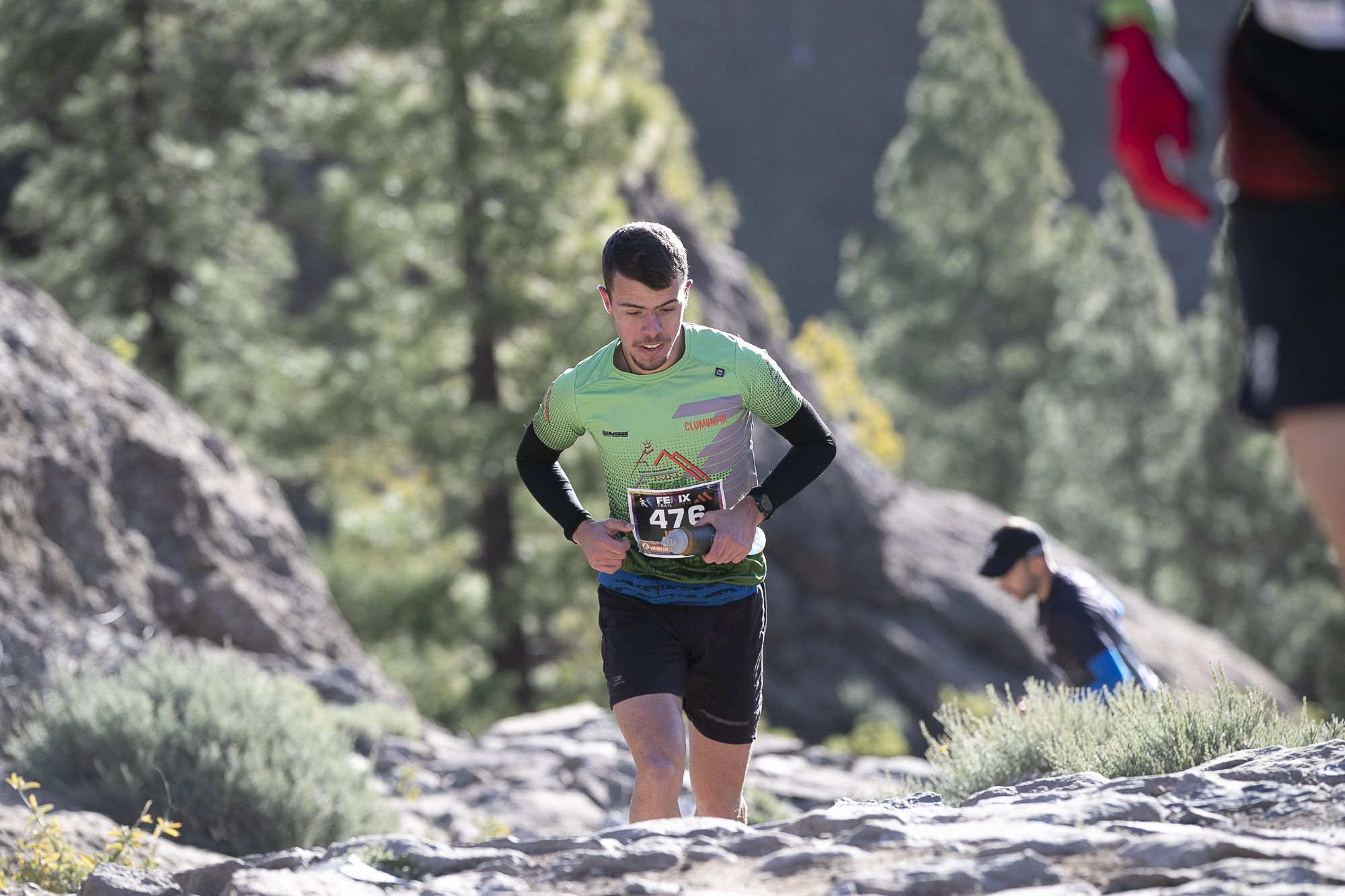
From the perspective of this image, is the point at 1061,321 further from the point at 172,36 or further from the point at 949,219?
the point at 172,36

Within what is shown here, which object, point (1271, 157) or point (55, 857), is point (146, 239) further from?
point (1271, 157)

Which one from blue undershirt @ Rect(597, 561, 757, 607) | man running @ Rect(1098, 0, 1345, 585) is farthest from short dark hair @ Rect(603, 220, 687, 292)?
man running @ Rect(1098, 0, 1345, 585)

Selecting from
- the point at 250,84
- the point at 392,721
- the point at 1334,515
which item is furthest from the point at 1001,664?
the point at 1334,515

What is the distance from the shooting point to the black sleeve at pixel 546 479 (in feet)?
14.8

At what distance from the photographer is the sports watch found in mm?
4312

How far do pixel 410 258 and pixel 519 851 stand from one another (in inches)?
447

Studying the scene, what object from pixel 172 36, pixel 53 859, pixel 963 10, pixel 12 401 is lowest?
pixel 53 859

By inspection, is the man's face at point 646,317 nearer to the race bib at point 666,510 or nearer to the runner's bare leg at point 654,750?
the race bib at point 666,510

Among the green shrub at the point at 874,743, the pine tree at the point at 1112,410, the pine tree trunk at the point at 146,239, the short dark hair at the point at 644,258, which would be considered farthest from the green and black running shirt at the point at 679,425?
the pine tree at the point at 1112,410

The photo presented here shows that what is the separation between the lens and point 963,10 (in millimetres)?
33500

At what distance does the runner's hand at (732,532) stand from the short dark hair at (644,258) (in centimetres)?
70

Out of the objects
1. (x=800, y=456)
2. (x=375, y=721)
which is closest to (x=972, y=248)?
(x=375, y=721)

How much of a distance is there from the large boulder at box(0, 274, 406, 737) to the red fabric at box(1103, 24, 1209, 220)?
5618mm

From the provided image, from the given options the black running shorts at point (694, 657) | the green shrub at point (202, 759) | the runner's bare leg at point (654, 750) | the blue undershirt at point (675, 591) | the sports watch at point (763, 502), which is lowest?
the green shrub at point (202, 759)
